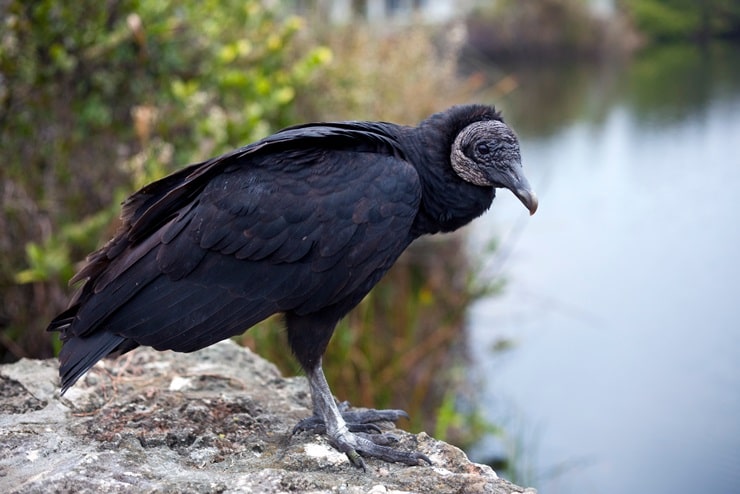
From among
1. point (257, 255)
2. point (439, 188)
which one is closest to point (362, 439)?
point (257, 255)

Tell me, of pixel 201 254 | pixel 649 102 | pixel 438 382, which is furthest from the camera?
pixel 649 102

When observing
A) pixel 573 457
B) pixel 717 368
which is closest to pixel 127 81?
pixel 573 457

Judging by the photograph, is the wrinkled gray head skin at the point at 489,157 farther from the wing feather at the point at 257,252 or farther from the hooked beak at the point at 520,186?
the wing feather at the point at 257,252

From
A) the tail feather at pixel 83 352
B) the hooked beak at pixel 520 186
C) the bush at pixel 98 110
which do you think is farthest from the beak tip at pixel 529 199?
the bush at pixel 98 110

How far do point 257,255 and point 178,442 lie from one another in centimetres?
77

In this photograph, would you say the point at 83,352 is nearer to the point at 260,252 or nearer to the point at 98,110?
the point at 260,252

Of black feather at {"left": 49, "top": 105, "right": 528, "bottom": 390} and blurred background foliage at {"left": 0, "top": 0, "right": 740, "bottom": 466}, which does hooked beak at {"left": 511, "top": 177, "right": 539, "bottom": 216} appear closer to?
black feather at {"left": 49, "top": 105, "right": 528, "bottom": 390}

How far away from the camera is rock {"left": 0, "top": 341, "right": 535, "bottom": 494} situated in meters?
2.52

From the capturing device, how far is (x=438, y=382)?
6.53 metres

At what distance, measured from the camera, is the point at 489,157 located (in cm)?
302

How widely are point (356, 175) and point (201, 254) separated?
654 mm

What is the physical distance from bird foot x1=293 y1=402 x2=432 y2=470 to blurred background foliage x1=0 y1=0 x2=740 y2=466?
176 centimetres

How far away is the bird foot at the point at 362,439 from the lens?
2.79 metres

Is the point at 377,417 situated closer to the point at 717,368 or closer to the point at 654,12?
the point at 717,368
